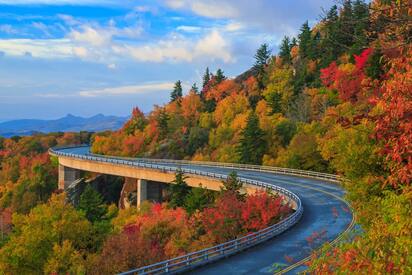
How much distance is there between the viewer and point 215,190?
203 feet

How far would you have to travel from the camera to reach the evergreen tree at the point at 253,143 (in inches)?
3118

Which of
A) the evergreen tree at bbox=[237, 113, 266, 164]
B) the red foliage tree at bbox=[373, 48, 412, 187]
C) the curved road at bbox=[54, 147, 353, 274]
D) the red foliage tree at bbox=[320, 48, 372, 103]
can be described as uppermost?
the red foliage tree at bbox=[320, 48, 372, 103]

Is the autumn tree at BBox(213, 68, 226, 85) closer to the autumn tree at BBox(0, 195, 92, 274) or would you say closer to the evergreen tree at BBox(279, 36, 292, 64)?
the evergreen tree at BBox(279, 36, 292, 64)

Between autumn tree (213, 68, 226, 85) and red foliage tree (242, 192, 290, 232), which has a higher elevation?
autumn tree (213, 68, 226, 85)

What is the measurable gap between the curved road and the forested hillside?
278cm

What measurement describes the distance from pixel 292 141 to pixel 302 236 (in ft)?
136

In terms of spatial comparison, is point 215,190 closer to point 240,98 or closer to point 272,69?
point 240,98

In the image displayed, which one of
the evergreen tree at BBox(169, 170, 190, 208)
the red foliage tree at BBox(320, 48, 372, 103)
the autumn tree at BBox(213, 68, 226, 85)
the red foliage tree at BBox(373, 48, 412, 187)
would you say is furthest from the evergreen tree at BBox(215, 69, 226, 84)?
the red foliage tree at BBox(373, 48, 412, 187)

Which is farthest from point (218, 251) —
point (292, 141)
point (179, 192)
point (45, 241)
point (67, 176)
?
point (67, 176)

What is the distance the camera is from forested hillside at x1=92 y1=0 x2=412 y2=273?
8.93 meters

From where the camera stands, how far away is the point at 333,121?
233 feet

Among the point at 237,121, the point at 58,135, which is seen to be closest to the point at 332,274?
the point at 237,121

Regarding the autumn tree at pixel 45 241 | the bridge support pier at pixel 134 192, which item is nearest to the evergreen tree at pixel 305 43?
the bridge support pier at pixel 134 192

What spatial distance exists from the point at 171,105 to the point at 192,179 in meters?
66.3
